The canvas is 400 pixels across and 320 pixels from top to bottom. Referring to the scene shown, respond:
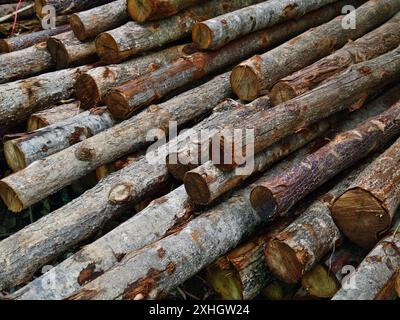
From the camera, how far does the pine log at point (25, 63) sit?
4.70 metres

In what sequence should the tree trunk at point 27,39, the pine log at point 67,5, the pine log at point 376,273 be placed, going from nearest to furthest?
the pine log at point 376,273 → the tree trunk at point 27,39 → the pine log at point 67,5

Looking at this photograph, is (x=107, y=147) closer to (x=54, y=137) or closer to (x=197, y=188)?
(x=54, y=137)

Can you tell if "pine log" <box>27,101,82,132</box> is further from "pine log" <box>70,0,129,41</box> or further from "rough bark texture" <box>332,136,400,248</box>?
"rough bark texture" <box>332,136,400,248</box>

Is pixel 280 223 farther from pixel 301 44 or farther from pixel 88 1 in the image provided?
pixel 88 1

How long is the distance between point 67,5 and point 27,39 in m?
0.52

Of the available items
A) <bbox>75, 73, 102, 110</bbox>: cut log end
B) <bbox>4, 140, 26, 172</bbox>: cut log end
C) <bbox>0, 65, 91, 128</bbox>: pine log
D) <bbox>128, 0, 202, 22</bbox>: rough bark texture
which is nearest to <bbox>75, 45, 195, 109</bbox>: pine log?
<bbox>75, 73, 102, 110</bbox>: cut log end

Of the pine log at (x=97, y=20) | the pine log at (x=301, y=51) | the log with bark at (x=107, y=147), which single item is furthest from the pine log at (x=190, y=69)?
the pine log at (x=97, y=20)

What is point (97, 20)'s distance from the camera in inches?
191

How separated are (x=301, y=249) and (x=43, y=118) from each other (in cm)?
227

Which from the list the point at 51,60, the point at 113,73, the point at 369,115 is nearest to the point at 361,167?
the point at 369,115

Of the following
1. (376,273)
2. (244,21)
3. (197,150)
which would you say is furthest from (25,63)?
(376,273)

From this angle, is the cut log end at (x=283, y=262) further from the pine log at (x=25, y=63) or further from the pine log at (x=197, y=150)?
the pine log at (x=25, y=63)

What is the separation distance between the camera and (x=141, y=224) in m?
3.38

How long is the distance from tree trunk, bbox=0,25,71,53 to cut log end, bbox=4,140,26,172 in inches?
52.8
